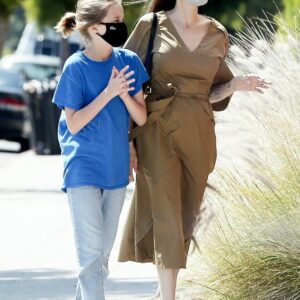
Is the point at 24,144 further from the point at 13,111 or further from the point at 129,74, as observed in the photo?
the point at 129,74

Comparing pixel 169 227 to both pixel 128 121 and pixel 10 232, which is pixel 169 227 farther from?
Result: pixel 10 232

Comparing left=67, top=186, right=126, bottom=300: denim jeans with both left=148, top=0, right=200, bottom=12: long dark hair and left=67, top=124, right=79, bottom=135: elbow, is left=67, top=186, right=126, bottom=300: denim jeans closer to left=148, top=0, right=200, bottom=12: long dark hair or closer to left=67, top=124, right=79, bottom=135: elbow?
left=67, top=124, right=79, bottom=135: elbow

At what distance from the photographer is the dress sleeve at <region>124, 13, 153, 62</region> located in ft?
21.8

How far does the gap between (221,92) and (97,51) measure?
85cm

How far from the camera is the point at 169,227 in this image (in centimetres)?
661

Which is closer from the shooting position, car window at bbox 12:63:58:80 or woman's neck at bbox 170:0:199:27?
woman's neck at bbox 170:0:199:27

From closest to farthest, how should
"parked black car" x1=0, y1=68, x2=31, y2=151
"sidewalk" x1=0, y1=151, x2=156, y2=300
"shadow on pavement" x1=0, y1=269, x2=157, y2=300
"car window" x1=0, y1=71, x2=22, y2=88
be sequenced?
"shadow on pavement" x1=0, y1=269, x2=157, y2=300
"sidewalk" x1=0, y1=151, x2=156, y2=300
"parked black car" x1=0, y1=68, x2=31, y2=151
"car window" x1=0, y1=71, x2=22, y2=88

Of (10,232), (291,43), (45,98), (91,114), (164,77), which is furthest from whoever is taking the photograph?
(45,98)

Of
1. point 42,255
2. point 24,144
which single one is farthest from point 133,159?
point 24,144

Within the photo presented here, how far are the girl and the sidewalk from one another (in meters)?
1.36

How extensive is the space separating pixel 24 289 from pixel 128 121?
6.54 ft

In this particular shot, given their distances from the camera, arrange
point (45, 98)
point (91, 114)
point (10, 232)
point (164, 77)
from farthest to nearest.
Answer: point (45, 98) < point (10, 232) < point (164, 77) < point (91, 114)

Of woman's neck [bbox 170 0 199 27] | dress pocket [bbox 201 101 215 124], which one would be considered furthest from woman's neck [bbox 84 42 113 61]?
dress pocket [bbox 201 101 215 124]

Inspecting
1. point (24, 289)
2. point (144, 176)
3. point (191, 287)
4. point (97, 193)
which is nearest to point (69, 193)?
point (97, 193)
